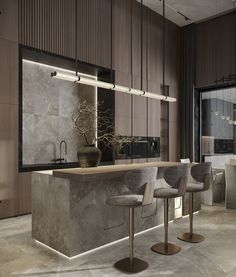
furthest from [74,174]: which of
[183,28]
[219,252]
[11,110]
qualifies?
[183,28]

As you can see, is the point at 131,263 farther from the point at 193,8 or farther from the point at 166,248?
the point at 193,8

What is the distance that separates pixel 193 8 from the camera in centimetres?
718

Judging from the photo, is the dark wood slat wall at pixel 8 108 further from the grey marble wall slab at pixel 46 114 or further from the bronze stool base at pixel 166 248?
the bronze stool base at pixel 166 248

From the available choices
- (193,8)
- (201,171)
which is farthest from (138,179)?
(193,8)

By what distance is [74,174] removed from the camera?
Result: 281 cm

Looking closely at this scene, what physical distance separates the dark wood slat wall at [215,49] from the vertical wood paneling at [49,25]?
3982mm

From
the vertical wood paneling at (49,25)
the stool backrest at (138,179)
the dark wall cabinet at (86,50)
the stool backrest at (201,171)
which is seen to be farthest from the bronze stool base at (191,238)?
the vertical wood paneling at (49,25)

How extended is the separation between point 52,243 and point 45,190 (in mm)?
622

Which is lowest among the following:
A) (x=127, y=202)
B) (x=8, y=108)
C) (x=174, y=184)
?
(x=127, y=202)

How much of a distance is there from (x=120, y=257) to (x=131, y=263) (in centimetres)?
25

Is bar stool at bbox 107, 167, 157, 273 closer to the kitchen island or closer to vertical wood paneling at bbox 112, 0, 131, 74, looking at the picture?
the kitchen island

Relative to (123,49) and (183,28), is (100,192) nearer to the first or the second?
(123,49)

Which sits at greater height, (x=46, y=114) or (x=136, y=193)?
(x=46, y=114)

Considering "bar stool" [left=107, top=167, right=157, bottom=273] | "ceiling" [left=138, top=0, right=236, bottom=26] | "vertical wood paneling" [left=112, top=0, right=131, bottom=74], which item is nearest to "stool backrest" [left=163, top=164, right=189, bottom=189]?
"bar stool" [left=107, top=167, right=157, bottom=273]
